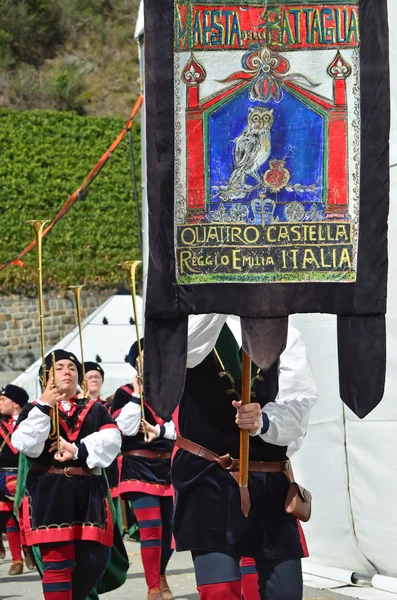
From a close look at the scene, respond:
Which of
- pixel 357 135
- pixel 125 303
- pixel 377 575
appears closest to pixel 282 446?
pixel 357 135

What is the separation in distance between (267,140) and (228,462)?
54.6 inches

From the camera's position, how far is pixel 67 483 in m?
7.05

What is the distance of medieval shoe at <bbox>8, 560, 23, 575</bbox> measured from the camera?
35.2 ft

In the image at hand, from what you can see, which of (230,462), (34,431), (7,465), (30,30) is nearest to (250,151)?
(230,462)

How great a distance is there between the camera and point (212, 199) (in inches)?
173

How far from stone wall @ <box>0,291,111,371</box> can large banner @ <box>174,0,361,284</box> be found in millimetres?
25017

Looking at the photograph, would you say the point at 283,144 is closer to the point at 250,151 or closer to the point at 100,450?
the point at 250,151

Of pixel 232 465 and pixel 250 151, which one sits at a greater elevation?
pixel 250 151

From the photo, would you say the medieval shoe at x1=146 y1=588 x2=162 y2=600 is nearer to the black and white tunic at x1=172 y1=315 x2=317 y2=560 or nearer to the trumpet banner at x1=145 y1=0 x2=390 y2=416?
the black and white tunic at x1=172 y1=315 x2=317 y2=560

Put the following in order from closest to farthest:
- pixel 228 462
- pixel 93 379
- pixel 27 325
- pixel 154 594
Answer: pixel 228 462
pixel 154 594
pixel 93 379
pixel 27 325

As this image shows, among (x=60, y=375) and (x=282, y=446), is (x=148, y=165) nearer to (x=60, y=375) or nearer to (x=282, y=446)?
(x=282, y=446)

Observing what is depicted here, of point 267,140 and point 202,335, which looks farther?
point 202,335

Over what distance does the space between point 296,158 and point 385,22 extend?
0.55 m

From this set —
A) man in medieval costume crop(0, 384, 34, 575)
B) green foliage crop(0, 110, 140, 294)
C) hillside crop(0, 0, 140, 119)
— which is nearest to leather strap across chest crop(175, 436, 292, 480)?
man in medieval costume crop(0, 384, 34, 575)
